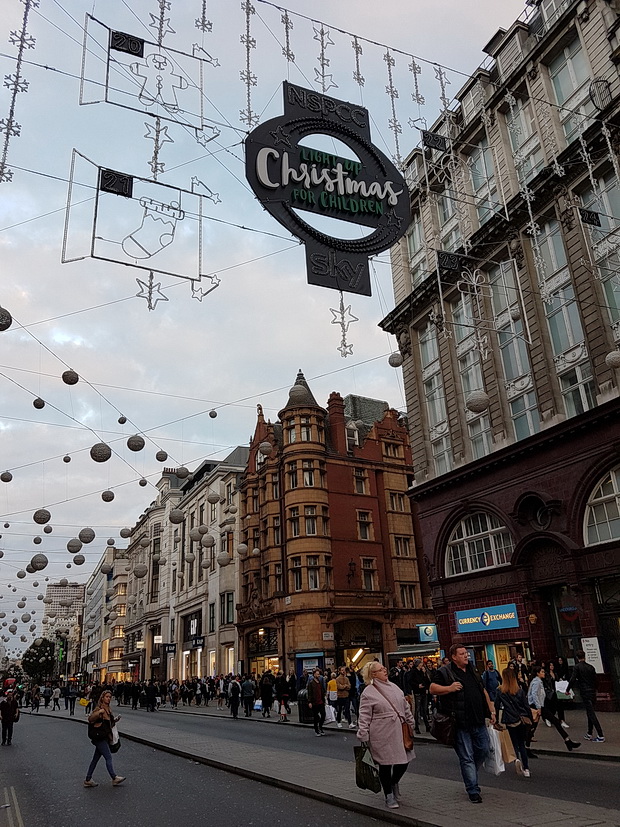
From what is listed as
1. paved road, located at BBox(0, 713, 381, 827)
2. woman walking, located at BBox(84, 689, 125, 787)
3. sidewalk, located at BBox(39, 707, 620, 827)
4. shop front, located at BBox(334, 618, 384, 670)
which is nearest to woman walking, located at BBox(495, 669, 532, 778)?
sidewalk, located at BBox(39, 707, 620, 827)

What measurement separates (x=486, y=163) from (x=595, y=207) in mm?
8045

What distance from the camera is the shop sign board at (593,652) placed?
811 inches

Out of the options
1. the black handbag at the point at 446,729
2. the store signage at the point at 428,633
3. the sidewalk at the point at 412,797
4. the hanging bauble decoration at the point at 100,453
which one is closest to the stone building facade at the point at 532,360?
the store signage at the point at 428,633

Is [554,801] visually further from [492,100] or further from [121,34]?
[492,100]

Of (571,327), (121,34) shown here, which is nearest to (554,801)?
(121,34)

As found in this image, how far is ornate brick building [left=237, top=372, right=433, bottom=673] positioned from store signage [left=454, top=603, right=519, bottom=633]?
15.1m

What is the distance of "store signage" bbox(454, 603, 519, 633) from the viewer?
25016 millimetres

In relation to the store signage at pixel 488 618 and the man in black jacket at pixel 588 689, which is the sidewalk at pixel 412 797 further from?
the store signage at pixel 488 618

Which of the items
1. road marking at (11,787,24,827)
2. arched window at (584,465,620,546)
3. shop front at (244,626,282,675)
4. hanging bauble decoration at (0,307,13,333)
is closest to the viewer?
road marking at (11,787,24,827)

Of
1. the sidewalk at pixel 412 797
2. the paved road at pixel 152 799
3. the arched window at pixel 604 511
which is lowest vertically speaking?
the paved road at pixel 152 799

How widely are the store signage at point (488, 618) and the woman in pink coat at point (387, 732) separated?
18686 millimetres

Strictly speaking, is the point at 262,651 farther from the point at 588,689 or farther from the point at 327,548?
the point at 588,689

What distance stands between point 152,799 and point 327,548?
117ft

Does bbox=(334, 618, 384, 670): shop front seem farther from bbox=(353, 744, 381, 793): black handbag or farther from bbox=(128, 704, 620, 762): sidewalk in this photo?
bbox=(353, 744, 381, 793): black handbag
